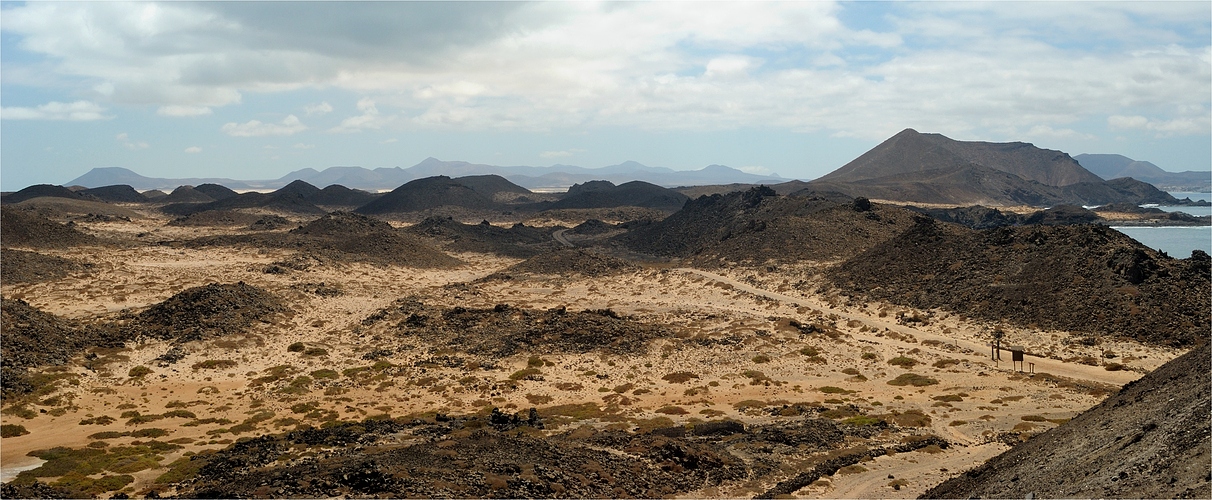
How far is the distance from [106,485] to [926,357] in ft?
154

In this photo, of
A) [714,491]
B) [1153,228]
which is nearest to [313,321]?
[714,491]

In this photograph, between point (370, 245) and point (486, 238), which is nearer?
point (370, 245)

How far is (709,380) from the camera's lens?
4772 cm

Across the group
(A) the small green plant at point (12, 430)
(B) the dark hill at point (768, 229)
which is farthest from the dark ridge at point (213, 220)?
(A) the small green plant at point (12, 430)

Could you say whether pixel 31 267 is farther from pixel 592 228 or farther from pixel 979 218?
pixel 979 218

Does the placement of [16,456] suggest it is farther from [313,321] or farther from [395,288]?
[395,288]

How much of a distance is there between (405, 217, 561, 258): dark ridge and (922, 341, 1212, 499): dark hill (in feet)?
339

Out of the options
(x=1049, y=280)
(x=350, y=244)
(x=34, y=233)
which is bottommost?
(x=1049, y=280)

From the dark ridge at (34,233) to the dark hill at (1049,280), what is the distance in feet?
344

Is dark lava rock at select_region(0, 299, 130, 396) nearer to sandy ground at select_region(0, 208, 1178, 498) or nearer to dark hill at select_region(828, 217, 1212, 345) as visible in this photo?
sandy ground at select_region(0, 208, 1178, 498)

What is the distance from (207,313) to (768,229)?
7307 cm

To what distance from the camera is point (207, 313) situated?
60.9 metres

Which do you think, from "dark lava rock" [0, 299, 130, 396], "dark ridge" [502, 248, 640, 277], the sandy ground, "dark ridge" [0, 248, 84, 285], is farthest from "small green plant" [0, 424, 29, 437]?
"dark ridge" [502, 248, 640, 277]

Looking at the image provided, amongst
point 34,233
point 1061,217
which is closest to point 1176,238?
point 1061,217
